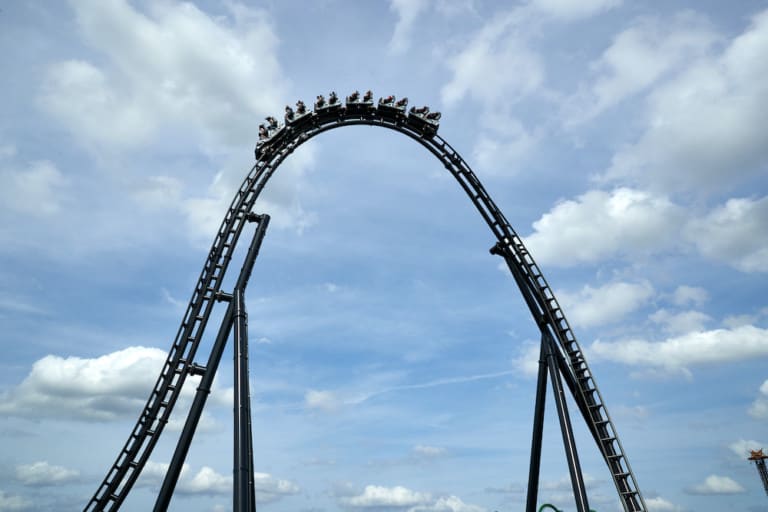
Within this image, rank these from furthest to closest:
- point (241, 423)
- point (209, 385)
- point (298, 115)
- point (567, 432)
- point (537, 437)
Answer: point (298, 115)
point (537, 437)
point (209, 385)
point (567, 432)
point (241, 423)

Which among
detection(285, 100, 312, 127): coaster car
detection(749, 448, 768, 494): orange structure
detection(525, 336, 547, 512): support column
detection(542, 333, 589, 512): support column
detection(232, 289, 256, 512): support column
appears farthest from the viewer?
detection(749, 448, 768, 494): orange structure

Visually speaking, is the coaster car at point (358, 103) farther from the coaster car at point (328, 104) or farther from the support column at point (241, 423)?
the support column at point (241, 423)

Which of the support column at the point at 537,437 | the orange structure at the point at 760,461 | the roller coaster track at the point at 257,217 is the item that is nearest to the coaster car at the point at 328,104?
the roller coaster track at the point at 257,217

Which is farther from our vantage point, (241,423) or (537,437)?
(537,437)

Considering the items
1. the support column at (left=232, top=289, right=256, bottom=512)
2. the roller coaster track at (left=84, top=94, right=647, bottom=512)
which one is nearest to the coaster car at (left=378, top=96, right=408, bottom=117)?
the roller coaster track at (left=84, top=94, right=647, bottom=512)

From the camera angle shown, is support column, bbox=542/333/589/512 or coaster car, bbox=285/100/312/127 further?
coaster car, bbox=285/100/312/127

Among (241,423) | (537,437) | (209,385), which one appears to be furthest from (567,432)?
(209,385)

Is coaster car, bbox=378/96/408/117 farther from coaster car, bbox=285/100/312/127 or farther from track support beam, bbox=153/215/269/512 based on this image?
track support beam, bbox=153/215/269/512

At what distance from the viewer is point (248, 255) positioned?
1620cm

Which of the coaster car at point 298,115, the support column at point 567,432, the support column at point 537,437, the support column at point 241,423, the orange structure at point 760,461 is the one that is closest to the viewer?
the support column at point 241,423

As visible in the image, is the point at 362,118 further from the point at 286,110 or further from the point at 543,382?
the point at 543,382

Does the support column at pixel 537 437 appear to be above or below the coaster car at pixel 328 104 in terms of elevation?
below

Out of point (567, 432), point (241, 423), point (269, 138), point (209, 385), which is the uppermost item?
point (269, 138)

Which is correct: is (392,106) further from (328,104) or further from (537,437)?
(537,437)
